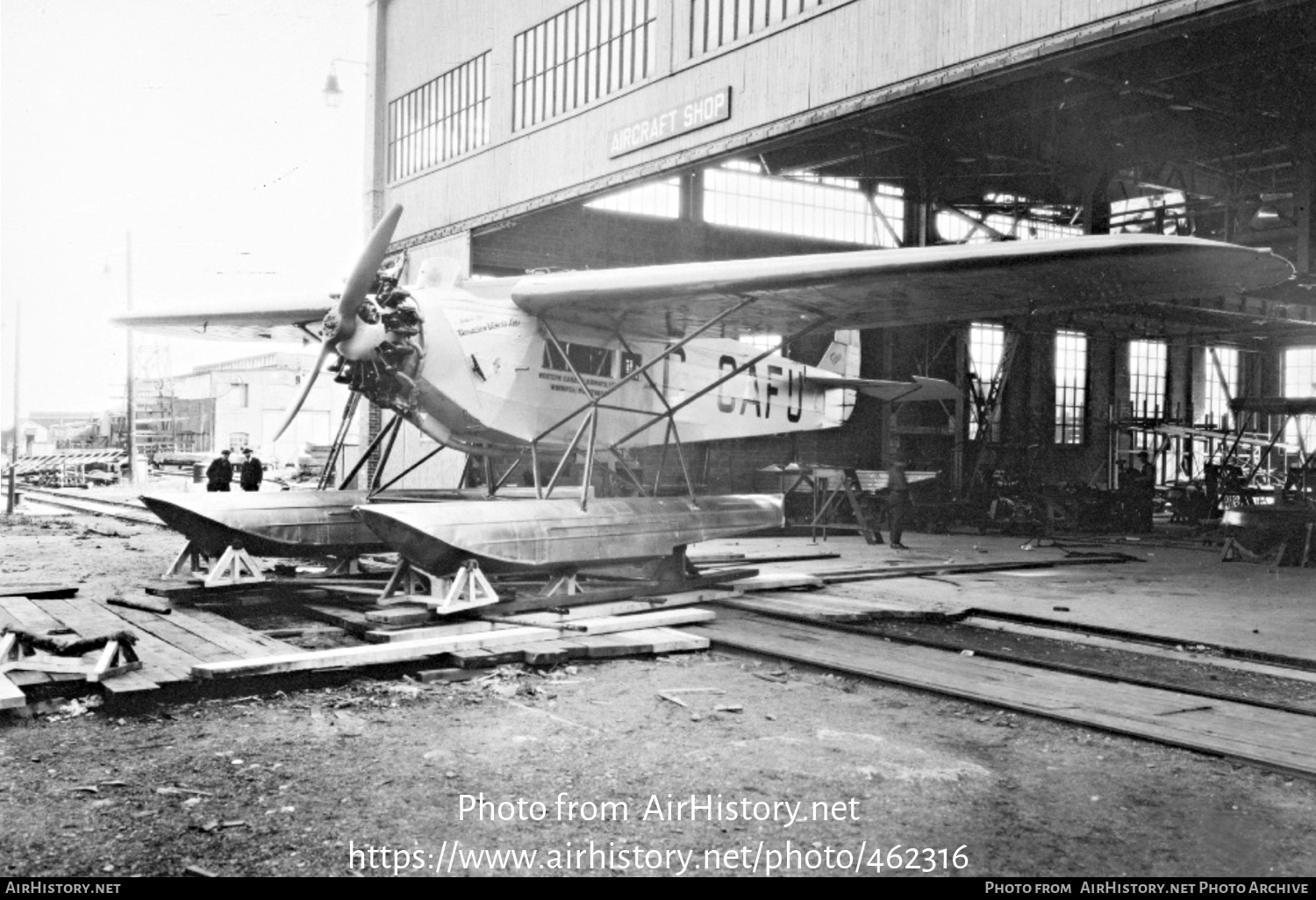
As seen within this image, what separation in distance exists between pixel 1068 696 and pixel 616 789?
3.40 metres

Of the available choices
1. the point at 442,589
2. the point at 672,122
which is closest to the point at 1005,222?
the point at 672,122

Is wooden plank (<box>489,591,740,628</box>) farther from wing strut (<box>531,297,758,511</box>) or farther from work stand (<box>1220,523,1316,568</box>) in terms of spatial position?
work stand (<box>1220,523,1316,568</box>)

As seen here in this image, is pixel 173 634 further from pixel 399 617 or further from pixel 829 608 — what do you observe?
pixel 829 608

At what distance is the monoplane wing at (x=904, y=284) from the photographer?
785cm

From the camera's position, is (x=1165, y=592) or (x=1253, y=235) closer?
(x=1165, y=592)

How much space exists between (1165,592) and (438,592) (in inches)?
331

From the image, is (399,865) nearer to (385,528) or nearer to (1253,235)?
(385,528)

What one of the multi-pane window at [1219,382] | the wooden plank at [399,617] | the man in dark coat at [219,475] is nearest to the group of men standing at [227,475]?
the man in dark coat at [219,475]

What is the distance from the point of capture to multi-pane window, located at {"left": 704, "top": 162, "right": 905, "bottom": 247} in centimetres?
2489

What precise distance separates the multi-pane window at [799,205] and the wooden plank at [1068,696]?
17119 mm

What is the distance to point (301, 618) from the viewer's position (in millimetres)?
9492

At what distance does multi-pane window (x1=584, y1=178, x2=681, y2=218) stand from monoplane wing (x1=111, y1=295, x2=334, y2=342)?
10.0 metres

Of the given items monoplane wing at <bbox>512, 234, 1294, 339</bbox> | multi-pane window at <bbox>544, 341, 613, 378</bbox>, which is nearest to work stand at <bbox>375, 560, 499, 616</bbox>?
multi-pane window at <bbox>544, 341, 613, 378</bbox>

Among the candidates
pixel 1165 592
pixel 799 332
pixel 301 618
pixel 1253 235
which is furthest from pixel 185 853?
pixel 1253 235
